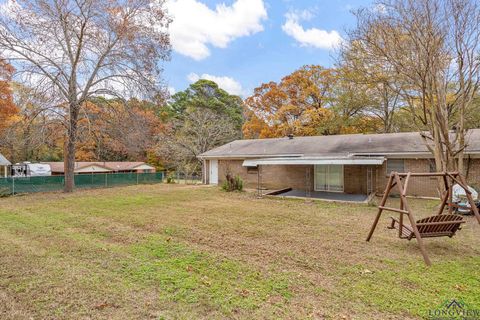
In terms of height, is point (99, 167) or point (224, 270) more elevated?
point (99, 167)

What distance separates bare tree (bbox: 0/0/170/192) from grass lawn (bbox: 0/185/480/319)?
951 cm

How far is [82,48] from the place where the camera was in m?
16.5

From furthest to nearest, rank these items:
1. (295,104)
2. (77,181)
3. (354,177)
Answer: (295,104) < (77,181) < (354,177)

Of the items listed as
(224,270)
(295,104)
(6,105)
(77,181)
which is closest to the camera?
(224,270)

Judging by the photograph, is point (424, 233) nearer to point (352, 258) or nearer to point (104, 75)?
point (352, 258)

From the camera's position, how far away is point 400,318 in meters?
3.40

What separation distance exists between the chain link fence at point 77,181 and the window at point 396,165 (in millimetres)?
18909

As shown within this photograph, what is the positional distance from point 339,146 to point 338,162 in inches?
187

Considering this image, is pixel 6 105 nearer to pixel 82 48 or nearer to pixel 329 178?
pixel 82 48

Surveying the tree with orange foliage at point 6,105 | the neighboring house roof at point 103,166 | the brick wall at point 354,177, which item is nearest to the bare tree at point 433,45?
the brick wall at point 354,177

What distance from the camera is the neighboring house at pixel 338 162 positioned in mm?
13961

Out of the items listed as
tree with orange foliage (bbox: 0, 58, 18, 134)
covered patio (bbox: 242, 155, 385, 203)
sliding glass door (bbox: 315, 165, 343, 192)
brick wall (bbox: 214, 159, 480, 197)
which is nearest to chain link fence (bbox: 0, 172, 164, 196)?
tree with orange foliage (bbox: 0, 58, 18, 134)

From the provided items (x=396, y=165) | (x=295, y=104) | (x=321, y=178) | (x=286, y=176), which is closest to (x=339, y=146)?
(x=321, y=178)

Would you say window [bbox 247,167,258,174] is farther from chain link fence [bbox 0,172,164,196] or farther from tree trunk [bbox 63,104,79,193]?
tree trunk [bbox 63,104,79,193]
